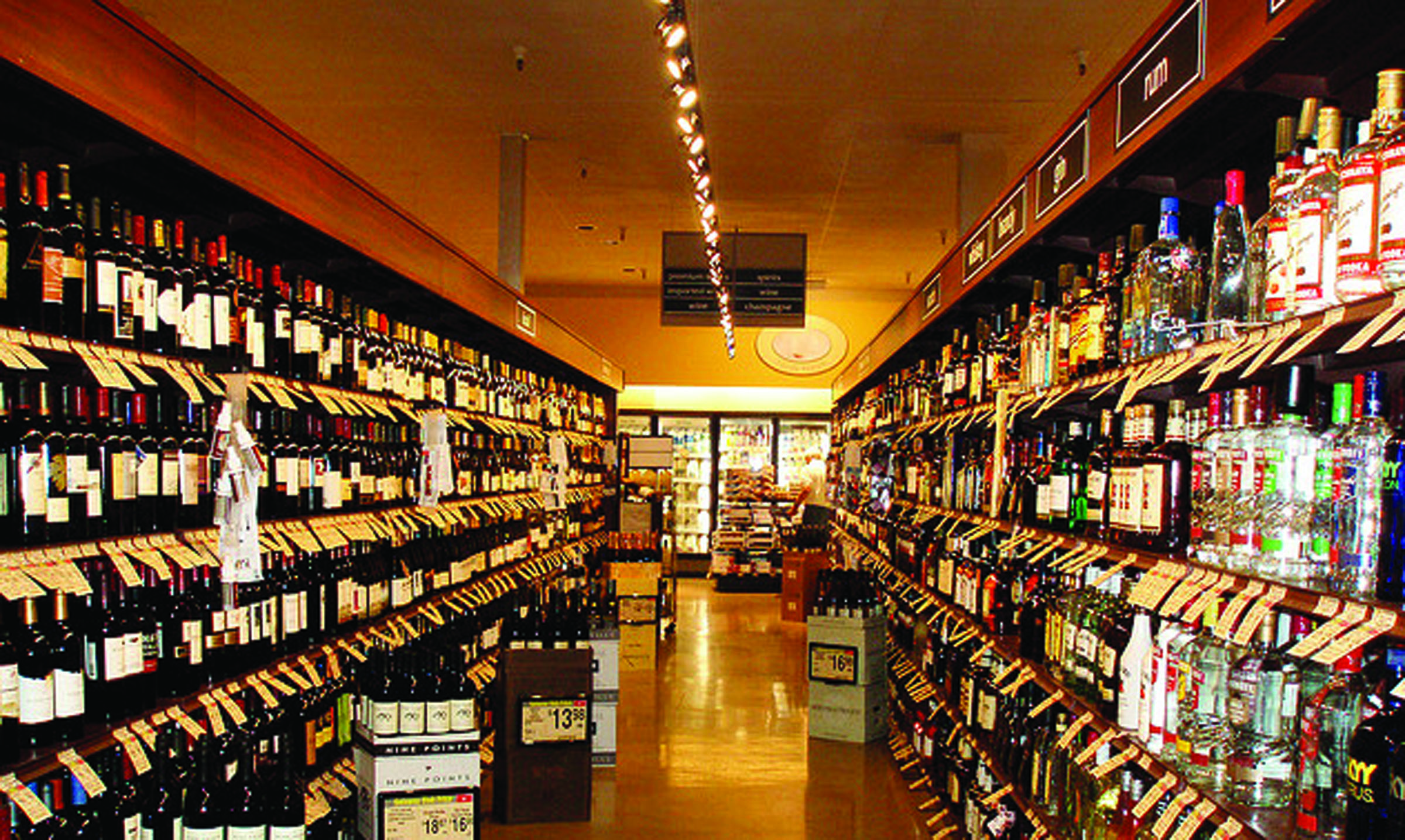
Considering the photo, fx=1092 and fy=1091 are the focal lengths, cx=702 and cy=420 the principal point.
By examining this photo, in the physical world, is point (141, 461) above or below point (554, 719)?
above

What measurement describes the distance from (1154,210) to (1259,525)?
160 centimetres

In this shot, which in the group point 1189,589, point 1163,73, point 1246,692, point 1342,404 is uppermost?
point 1163,73

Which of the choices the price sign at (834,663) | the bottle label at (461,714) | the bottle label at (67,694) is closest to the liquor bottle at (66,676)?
Result: the bottle label at (67,694)

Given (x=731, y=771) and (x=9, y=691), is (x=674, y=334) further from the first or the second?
(x=9, y=691)

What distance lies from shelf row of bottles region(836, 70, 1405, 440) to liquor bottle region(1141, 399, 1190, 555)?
0.20m

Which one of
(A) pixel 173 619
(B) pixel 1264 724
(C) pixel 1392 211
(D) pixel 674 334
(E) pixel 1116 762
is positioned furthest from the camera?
(D) pixel 674 334

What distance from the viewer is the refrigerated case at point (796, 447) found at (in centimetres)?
1675

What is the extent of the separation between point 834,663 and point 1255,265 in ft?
16.5

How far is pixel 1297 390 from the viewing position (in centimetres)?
202

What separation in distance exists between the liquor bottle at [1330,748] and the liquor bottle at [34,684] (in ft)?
8.54

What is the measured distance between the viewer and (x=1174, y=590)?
87.9 inches

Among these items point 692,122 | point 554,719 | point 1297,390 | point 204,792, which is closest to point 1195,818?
point 1297,390

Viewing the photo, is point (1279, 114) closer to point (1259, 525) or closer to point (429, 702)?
point (1259, 525)

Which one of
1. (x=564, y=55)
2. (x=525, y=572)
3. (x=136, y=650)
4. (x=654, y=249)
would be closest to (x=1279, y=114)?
(x=136, y=650)
